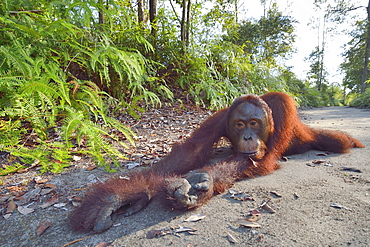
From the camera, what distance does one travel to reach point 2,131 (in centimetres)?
240

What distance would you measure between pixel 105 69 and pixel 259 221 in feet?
10.2

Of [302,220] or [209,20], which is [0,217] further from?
[209,20]

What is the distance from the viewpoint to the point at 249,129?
7.57 ft

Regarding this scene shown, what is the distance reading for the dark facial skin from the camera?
7.30 ft

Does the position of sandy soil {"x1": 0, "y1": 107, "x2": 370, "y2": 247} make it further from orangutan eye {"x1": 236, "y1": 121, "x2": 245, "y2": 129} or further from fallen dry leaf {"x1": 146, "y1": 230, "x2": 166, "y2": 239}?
orangutan eye {"x1": 236, "y1": 121, "x2": 245, "y2": 129}

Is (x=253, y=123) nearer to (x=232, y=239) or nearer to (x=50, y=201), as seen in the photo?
(x=232, y=239)

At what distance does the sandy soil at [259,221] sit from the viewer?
1257mm

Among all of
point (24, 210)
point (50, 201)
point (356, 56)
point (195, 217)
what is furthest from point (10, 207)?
point (356, 56)

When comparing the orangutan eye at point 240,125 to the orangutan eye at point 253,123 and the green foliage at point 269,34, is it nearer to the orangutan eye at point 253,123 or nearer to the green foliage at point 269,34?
the orangutan eye at point 253,123

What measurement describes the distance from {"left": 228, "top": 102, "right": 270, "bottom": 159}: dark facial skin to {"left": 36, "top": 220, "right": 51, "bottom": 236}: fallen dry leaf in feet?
5.36

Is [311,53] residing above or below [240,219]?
above

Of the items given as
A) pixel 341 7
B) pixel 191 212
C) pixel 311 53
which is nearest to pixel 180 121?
pixel 191 212

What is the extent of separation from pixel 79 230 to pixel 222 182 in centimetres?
105

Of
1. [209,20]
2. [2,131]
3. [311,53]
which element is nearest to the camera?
[2,131]
